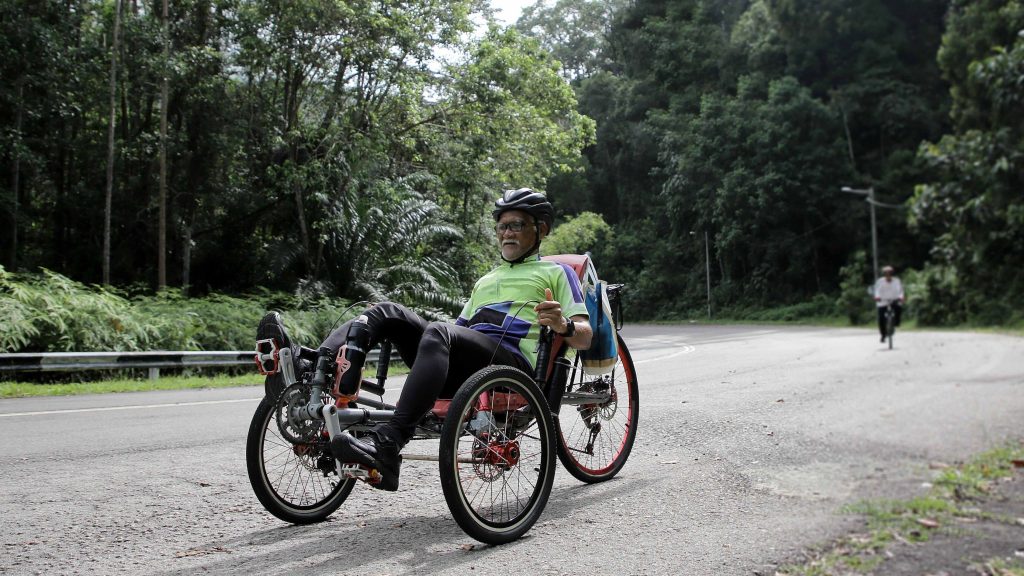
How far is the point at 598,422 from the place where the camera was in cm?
528

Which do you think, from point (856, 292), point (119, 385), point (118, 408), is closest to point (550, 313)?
point (856, 292)

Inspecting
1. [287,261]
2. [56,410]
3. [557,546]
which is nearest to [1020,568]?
[557,546]

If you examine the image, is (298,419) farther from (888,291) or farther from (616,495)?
(888,291)

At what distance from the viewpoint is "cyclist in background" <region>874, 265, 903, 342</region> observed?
3883 millimetres

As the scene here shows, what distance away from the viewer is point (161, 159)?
2058 cm

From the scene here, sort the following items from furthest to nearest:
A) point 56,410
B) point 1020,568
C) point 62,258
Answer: point 62,258 → point 56,410 → point 1020,568

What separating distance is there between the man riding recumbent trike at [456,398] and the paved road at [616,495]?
215 millimetres

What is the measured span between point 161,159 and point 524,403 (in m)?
19.0

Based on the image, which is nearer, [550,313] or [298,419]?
[298,419]

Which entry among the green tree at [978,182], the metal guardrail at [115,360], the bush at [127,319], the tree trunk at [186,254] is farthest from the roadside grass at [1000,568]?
the tree trunk at [186,254]

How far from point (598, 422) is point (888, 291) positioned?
1.98 metres

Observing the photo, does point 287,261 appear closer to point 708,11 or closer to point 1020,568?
point 1020,568

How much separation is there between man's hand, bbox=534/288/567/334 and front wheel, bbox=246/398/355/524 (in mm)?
1176

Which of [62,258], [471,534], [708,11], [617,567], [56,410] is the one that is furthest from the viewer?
[708,11]
